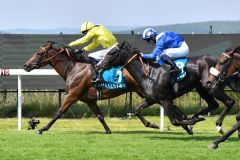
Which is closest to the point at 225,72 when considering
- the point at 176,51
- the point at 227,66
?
the point at 227,66

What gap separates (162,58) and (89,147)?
2209mm

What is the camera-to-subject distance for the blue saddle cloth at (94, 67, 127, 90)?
12.8 metres

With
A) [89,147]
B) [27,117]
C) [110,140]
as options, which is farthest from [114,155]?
[27,117]

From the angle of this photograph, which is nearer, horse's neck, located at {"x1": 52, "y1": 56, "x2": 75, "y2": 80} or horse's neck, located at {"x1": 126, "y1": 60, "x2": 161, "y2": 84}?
horse's neck, located at {"x1": 126, "y1": 60, "x2": 161, "y2": 84}

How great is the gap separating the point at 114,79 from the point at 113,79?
0.02 m

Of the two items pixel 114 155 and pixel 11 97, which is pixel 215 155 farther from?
pixel 11 97

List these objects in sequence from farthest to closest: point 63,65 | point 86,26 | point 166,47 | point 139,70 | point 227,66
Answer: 1. point 86,26
2. point 63,65
3. point 166,47
4. point 139,70
5. point 227,66

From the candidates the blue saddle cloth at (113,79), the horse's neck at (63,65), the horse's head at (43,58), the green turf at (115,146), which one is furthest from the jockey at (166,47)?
the horse's head at (43,58)

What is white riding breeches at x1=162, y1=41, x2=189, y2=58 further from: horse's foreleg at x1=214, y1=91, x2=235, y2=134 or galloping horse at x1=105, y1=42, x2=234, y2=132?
horse's foreleg at x1=214, y1=91, x2=235, y2=134

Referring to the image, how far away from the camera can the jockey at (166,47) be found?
11.3m

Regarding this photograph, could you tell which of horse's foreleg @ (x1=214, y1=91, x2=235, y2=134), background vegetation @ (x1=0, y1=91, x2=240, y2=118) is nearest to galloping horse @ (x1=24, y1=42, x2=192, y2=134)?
horse's foreleg @ (x1=214, y1=91, x2=235, y2=134)

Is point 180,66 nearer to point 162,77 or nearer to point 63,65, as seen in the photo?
point 162,77

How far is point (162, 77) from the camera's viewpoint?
Answer: 11234 millimetres

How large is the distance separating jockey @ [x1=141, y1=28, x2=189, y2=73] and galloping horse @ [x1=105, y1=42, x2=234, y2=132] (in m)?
0.17
